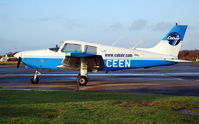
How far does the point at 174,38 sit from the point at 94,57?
202 inches

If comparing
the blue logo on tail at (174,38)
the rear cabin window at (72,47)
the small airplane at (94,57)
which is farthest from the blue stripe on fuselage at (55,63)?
the blue logo on tail at (174,38)

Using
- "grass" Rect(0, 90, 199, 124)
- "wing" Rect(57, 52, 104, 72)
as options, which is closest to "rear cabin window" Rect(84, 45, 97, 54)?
"wing" Rect(57, 52, 104, 72)

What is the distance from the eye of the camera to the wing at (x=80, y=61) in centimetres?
1442

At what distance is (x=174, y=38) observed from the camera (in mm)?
→ 16531

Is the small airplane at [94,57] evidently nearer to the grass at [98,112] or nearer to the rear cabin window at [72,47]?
the rear cabin window at [72,47]

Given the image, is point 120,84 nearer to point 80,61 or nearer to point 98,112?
point 80,61

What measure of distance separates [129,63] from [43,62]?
15.5 ft

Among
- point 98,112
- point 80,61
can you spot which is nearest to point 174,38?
point 80,61

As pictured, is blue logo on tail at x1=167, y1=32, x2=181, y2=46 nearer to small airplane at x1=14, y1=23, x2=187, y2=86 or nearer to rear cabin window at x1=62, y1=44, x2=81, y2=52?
small airplane at x1=14, y1=23, x2=187, y2=86

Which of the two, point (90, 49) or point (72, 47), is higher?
point (72, 47)

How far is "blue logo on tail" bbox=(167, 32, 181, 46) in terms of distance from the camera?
16484 mm

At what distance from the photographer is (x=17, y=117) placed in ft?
19.3

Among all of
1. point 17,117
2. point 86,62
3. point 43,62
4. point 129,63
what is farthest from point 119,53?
point 17,117

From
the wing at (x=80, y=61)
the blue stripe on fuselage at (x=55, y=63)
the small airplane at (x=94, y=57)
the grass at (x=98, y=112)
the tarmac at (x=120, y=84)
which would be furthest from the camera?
the blue stripe on fuselage at (x=55, y=63)
